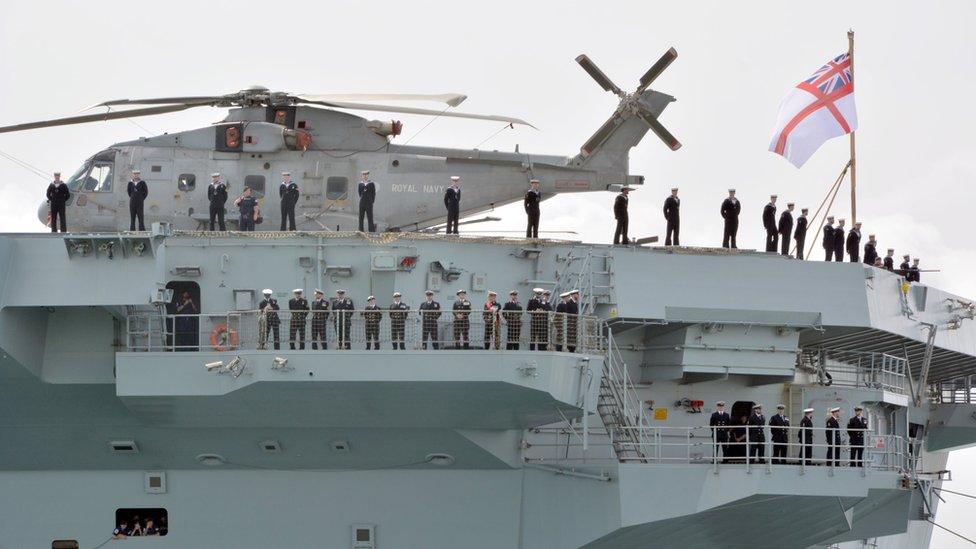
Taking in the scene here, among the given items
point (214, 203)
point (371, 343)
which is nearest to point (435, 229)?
point (214, 203)

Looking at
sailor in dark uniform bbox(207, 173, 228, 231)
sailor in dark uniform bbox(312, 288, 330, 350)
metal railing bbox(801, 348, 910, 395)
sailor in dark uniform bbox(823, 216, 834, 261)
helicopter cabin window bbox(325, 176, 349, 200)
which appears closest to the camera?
sailor in dark uniform bbox(312, 288, 330, 350)

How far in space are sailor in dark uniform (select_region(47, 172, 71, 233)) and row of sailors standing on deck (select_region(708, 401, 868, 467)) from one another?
39.3 ft

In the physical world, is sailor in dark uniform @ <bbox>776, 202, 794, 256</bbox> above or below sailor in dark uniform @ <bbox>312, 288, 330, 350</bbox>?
above

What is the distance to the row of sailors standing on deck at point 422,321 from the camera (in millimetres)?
24062

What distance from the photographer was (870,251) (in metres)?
31.5

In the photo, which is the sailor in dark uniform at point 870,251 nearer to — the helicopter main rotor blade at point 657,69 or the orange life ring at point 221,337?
the helicopter main rotor blade at point 657,69

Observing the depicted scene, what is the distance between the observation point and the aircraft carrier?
78.6 feet

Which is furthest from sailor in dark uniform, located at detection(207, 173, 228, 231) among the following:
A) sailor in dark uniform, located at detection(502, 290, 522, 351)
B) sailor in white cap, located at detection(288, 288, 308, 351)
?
sailor in dark uniform, located at detection(502, 290, 522, 351)

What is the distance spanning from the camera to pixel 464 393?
23.7 m

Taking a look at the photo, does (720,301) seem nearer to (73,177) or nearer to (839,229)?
(839,229)

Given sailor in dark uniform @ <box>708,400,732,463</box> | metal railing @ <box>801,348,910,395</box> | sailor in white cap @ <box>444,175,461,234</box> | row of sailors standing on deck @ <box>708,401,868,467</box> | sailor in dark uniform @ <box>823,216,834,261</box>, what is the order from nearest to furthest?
row of sailors standing on deck @ <box>708,401,868,467</box> → sailor in dark uniform @ <box>708,400,732,463</box> → sailor in white cap @ <box>444,175,461,234</box> → metal railing @ <box>801,348,910,395</box> → sailor in dark uniform @ <box>823,216,834,261</box>

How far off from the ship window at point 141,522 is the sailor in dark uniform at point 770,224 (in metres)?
12.0

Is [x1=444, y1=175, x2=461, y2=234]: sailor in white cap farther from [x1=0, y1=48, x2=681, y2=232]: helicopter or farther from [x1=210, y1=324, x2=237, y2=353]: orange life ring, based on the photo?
[x1=210, y1=324, x2=237, y2=353]: orange life ring

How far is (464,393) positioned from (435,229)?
23.2 ft
